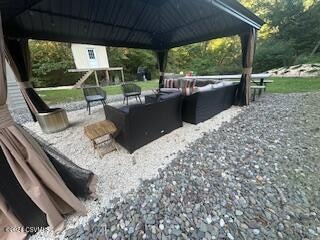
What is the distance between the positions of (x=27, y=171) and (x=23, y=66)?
3.61 m

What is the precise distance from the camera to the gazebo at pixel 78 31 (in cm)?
136

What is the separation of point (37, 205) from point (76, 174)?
1.33 feet

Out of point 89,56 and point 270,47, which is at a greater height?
point 89,56

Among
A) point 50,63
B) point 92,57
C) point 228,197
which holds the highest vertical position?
point 92,57

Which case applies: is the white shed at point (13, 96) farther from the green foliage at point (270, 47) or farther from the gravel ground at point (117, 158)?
the green foliage at point (270, 47)

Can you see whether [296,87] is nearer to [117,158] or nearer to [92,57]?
[117,158]

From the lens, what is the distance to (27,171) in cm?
134


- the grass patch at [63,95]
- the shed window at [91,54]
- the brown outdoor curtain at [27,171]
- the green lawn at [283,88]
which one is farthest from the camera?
the shed window at [91,54]

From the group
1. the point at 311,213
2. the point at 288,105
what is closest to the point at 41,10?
the point at 311,213

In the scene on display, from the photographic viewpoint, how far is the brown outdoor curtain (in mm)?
1285

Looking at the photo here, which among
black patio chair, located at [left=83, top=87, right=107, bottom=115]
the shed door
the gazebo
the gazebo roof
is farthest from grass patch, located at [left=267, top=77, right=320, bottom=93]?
the shed door

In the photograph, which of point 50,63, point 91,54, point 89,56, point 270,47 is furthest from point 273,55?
point 50,63

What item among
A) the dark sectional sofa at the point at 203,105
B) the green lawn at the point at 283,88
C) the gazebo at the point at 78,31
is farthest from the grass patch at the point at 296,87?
the dark sectional sofa at the point at 203,105

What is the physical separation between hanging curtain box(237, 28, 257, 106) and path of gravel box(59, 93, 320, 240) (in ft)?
7.65
